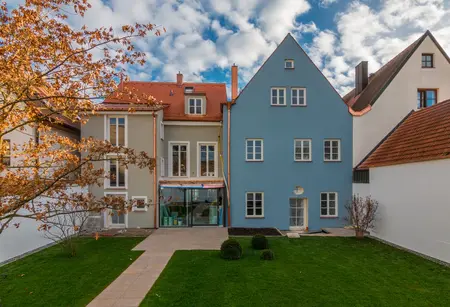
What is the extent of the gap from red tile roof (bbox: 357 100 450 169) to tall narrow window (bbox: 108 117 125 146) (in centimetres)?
1594

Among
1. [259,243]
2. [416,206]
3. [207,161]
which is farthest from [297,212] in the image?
[207,161]

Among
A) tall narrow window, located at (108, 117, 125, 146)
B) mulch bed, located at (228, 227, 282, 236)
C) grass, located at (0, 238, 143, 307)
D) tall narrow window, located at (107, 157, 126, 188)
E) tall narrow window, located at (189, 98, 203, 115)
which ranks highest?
tall narrow window, located at (189, 98, 203, 115)

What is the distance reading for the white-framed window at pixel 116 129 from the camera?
56.2 ft

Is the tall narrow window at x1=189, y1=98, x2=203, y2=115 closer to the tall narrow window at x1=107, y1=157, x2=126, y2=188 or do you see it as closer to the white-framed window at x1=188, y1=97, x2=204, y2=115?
the white-framed window at x1=188, y1=97, x2=204, y2=115

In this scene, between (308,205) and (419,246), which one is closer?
(419,246)

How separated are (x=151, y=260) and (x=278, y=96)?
495 inches

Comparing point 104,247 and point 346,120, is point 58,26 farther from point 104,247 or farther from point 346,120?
point 346,120

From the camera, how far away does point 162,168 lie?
18.4 metres

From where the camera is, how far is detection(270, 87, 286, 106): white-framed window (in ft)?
56.8

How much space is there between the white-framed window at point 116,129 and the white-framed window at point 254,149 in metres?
8.28

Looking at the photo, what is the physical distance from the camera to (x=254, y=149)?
17.4 m

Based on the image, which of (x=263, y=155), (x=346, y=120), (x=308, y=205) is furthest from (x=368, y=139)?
(x=263, y=155)

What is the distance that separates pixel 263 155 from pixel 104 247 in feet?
35.2

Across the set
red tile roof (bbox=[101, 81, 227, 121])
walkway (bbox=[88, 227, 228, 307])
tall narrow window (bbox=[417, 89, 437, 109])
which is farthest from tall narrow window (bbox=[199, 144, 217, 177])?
tall narrow window (bbox=[417, 89, 437, 109])
